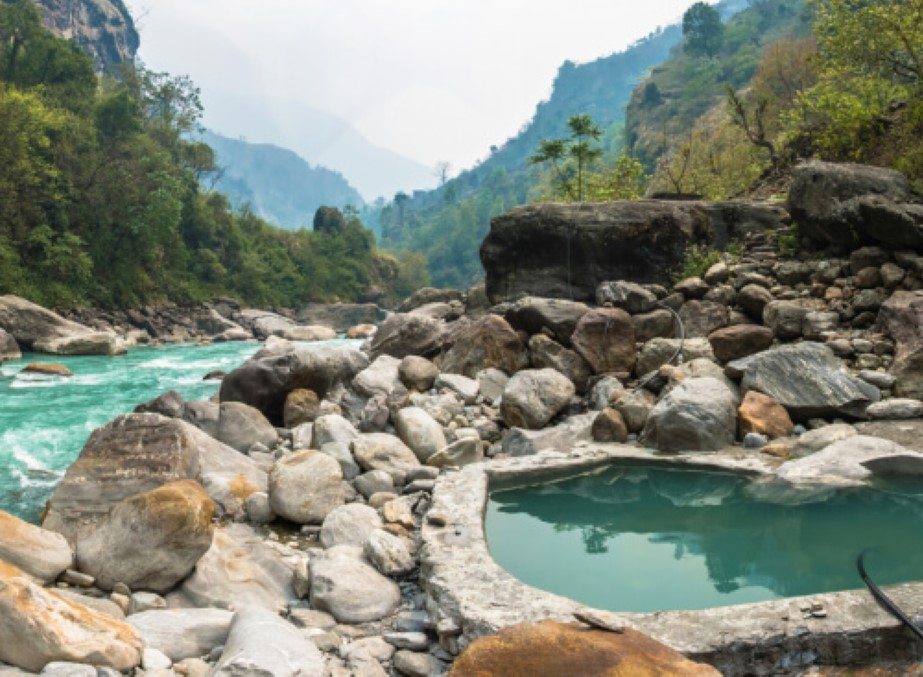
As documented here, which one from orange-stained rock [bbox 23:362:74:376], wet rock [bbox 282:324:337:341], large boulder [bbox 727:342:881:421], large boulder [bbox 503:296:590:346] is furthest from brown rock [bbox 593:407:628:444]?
wet rock [bbox 282:324:337:341]

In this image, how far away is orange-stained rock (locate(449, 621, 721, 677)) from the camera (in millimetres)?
2631

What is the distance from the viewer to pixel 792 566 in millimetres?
4176

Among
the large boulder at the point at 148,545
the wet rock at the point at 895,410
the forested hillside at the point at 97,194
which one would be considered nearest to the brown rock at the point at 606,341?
the wet rock at the point at 895,410

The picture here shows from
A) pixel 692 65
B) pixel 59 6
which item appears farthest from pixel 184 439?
pixel 692 65

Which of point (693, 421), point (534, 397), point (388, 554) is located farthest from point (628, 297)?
point (388, 554)

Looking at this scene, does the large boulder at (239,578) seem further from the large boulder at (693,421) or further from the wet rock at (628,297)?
the wet rock at (628,297)

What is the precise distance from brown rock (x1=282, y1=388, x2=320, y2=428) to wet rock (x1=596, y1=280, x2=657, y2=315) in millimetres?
4444

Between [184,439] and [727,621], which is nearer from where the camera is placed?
[727,621]

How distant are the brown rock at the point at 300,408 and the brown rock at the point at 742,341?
5038 mm

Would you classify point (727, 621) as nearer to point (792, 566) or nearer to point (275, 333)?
point (792, 566)

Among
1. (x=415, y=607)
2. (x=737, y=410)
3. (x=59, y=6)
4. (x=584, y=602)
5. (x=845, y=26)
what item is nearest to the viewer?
(x=584, y=602)

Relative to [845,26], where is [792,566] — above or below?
below

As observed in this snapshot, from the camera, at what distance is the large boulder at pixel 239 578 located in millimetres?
3957

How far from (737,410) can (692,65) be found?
79.4 meters
